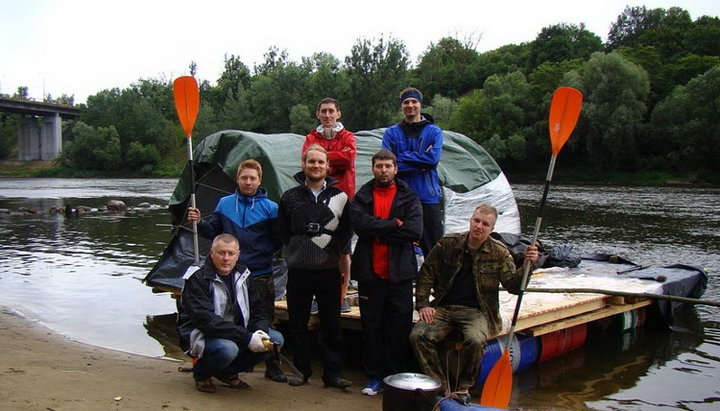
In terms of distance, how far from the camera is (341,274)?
4.96m

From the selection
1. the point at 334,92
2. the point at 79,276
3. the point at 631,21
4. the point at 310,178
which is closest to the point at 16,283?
the point at 79,276

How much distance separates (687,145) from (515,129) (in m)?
14.3

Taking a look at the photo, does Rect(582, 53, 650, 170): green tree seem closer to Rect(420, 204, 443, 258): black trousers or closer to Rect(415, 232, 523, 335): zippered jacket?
Rect(420, 204, 443, 258): black trousers

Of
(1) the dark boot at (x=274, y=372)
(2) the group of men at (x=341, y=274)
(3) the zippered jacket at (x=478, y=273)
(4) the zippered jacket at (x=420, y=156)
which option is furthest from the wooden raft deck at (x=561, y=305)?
(4) the zippered jacket at (x=420, y=156)

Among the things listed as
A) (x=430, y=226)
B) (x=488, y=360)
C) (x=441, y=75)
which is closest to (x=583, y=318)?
(x=488, y=360)

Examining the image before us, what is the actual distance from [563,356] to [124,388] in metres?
4.49

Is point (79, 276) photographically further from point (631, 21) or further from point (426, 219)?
point (631, 21)

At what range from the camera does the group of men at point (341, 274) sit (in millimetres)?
4574

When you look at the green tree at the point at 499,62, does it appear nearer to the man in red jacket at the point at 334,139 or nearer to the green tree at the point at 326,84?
the green tree at the point at 326,84

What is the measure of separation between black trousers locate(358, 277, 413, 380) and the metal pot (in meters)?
0.78

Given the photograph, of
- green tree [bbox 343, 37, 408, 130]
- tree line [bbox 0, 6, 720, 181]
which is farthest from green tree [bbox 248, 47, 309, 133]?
green tree [bbox 343, 37, 408, 130]

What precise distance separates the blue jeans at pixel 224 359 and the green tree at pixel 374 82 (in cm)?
5105

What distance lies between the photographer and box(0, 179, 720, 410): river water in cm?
583

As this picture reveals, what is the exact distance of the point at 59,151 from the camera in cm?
8306
